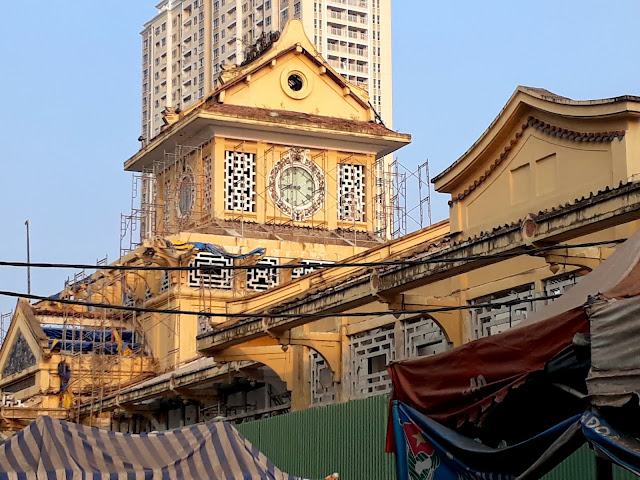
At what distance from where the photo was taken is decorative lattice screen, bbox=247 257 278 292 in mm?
38281

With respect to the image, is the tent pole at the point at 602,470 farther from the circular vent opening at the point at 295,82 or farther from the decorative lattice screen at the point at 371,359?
the circular vent opening at the point at 295,82

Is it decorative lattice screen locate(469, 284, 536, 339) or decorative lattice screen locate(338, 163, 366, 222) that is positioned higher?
decorative lattice screen locate(338, 163, 366, 222)

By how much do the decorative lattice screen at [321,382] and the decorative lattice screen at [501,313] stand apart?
510 cm

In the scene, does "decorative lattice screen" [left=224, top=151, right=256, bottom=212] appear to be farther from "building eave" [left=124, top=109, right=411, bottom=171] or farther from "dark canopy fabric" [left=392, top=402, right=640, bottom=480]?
"dark canopy fabric" [left=392, top=402, right=640, bottom=480]

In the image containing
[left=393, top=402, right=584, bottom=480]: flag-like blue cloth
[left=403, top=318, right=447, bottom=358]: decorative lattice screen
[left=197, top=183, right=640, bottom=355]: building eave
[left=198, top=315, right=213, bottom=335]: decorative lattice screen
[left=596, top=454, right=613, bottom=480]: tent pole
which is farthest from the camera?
[left=198, top=315, right=213, bottom=335]: decorative lattice screen

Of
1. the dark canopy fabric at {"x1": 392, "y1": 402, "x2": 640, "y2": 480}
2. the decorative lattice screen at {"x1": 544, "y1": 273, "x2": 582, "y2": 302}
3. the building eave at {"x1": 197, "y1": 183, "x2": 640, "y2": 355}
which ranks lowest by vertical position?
the dark canopy fabric at {"x1": 392, "y1": 402, "x2": 640, "y2": 480}

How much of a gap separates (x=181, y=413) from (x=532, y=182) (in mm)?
16378

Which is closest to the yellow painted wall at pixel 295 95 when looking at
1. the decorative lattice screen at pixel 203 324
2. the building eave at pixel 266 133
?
the building eave at pixel 266 133

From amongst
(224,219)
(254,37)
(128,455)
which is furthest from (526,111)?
(254,37)

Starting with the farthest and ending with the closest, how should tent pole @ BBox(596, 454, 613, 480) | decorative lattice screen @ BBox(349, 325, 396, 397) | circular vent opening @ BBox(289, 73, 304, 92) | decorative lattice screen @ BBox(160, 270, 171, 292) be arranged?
1. circular vent opening @ BBox(289, 73, 304, 92)
2. decorative lattice screen @ BBox(160, 270, 171, 292)
3. decorative lattice screen @ BBox(349, 325, 396, 397)
4. tent pole @ BBox(596, 454, 613, 480)

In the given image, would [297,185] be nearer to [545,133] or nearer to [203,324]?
[203,324]

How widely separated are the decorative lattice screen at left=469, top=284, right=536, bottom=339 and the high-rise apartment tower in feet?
263

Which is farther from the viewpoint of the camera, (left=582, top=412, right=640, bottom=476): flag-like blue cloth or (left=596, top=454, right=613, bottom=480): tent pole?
(left=596, top=454, right=613, bottom=480): tent pole

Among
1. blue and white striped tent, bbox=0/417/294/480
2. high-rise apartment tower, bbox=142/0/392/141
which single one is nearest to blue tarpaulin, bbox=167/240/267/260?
blue and white striped tent, bbox=0/417/294/480
